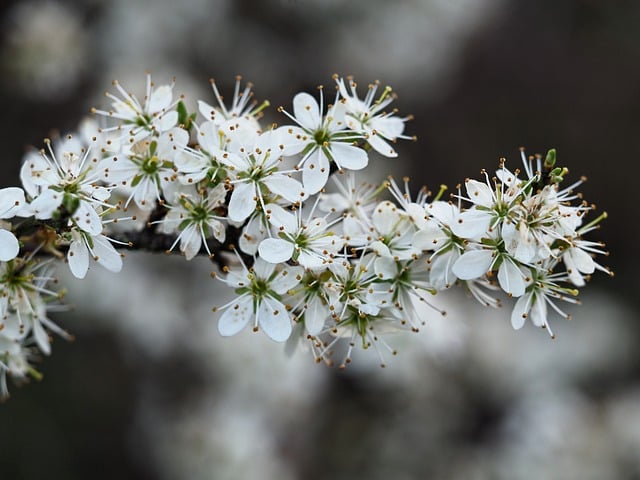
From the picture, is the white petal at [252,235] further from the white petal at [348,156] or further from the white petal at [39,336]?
the white petal at [39,336]

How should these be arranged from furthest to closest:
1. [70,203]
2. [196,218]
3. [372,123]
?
[372,123] < [196,218] < [70,203]

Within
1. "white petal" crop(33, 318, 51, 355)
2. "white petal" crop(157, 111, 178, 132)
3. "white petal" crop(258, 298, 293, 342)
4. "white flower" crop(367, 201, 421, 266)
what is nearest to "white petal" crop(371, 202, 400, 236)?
"white flower" crop(367, 201, 421, 266)

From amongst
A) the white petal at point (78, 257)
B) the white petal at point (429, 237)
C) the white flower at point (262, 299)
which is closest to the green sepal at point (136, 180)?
the white petal at point (78, 257)

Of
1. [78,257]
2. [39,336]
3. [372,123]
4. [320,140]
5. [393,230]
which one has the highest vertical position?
[372,123]

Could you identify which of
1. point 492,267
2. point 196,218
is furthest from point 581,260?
point 196,218

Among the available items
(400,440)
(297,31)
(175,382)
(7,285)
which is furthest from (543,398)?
(7,285)

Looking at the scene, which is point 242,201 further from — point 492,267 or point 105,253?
point 492,267
